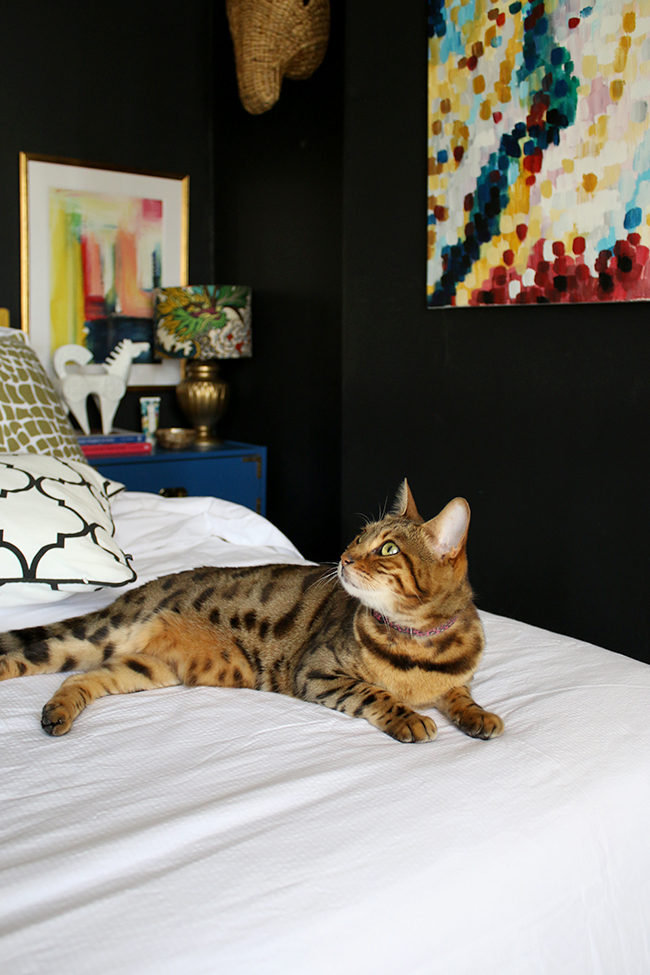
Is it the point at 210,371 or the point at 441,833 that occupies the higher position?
the point at 210,371

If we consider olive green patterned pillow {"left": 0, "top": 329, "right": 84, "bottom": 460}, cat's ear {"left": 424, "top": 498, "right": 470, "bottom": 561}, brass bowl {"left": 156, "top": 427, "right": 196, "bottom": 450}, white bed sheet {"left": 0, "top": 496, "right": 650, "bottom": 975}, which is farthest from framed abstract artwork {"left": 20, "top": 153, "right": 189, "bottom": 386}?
cat's ear {"left": 424, "top": 498, "right": 470, "bottom": 561}

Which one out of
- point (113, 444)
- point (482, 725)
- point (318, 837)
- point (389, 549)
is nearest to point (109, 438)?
point (113, 444)

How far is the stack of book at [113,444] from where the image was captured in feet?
10.5

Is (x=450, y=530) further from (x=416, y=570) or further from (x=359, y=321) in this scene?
(x=359, y=321)

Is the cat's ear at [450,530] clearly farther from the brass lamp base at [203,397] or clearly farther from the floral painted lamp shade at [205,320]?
the brass lamp base at [203,397]

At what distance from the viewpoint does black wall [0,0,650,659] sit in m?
2.33

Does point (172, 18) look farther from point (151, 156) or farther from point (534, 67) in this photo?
point (534, 67)

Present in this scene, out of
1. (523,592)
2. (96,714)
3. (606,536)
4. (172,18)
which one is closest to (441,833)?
(96,714)

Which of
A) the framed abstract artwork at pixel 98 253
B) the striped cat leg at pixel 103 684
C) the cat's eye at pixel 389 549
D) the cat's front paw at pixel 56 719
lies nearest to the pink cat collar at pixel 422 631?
the cat's eye at pixel 389 549

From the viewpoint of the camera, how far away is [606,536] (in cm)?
229

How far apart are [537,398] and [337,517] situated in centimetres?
111

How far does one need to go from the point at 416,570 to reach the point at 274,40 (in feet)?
8.47

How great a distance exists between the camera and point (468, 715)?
1.16 metres

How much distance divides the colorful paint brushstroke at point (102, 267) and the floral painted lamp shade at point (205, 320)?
33cm
